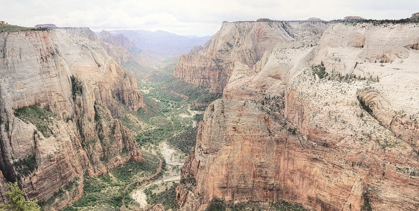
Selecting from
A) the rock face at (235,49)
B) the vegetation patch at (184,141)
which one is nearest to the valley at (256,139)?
the vegetation patch at (184,141)

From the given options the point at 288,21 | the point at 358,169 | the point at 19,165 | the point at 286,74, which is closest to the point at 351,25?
the point at 286,74

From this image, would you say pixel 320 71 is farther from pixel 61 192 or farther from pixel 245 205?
pixel 61 192

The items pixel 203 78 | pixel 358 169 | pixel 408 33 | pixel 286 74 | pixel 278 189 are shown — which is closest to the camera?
pixel 358 169

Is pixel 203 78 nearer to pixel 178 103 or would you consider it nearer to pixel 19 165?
pixel 178 103

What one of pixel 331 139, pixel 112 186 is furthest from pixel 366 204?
pixel 112 186

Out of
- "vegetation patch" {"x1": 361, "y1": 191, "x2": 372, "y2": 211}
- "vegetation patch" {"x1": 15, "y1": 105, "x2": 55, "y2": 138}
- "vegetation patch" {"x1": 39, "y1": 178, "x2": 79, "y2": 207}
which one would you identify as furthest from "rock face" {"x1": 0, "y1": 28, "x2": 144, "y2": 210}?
"vegetation patch" {"x1": 361, "y1": 191, "x2": 372, "y2": 211}
